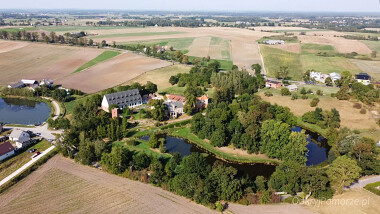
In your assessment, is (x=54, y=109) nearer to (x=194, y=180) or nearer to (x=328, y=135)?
(x=194, y=180)

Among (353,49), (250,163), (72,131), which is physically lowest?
(250,163)

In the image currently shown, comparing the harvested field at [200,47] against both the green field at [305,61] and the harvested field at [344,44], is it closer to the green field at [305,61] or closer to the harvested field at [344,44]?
the green field at [305,61]

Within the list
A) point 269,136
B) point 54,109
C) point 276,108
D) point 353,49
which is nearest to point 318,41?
point 353,49

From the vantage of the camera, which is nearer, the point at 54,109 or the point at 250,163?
the point at 250,163

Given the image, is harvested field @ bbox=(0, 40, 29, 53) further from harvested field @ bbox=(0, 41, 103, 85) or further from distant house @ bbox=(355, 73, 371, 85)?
distant house @ bbox=(355, 73, 371, 85)

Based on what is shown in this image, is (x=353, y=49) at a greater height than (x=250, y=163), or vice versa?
(x=353, y=49)

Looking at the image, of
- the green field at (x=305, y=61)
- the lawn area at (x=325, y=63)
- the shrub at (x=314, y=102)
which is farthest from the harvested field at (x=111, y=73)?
the lawn area at (x=325, y=63)

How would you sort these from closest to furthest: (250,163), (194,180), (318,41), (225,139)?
(194,180)
(250,163)
(225,139)
(318,41)
